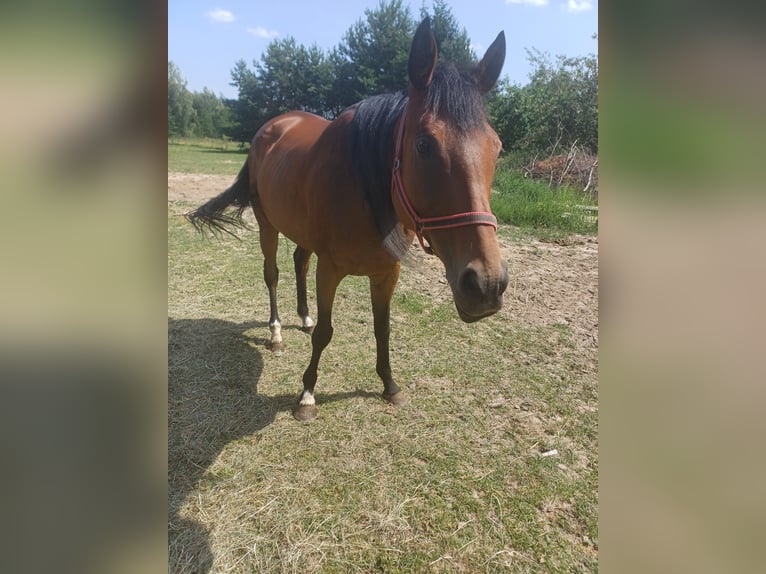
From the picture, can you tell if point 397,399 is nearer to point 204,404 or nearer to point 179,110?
point 204,404

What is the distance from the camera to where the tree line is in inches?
541

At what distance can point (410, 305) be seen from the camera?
4.77 meters

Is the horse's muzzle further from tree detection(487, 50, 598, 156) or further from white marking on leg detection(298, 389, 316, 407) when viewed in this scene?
tree detection(487, 50, 598, 156)

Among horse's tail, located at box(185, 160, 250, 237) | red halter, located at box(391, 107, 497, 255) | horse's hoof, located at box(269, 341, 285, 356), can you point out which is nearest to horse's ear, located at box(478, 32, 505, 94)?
red halter, located at box(391, 107, 497, 255)

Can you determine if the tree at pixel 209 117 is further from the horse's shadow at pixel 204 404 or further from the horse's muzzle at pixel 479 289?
the horse's muzzle at pixel 479 289

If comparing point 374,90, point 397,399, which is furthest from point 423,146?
point 374,90

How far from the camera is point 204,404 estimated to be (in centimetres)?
306

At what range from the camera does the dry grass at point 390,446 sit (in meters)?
1.98

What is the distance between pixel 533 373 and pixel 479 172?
233cm

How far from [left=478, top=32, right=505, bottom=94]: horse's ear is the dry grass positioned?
3.56 ft

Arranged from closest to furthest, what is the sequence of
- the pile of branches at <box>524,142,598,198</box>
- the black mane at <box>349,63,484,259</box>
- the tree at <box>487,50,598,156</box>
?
the black mane at <box>349,63,484,259</box>, the pile of branches at <box>524,142,598,198</box>, the tree at <box>487,50,598,156</box>

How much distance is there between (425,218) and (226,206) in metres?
3.38
